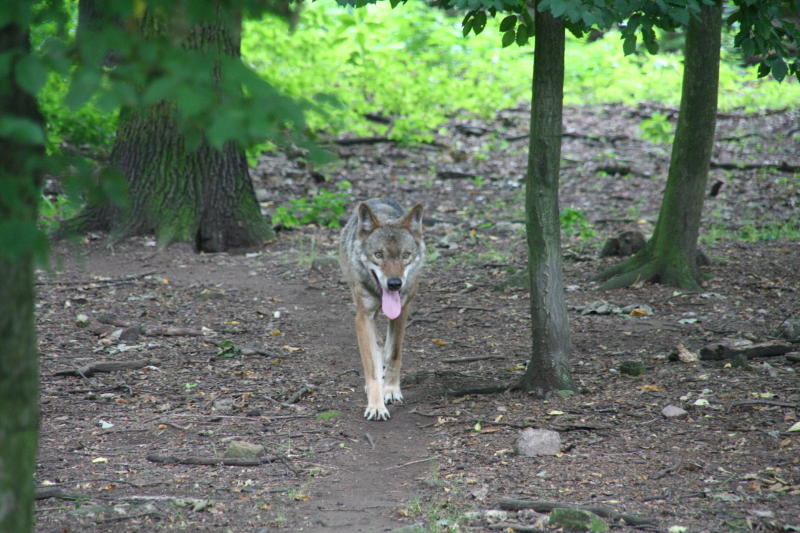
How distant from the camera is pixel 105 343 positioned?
7.34m

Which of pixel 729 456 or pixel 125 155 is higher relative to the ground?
pixel 125 155

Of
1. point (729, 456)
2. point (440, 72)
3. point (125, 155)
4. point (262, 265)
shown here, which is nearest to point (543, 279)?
point (729, 456)

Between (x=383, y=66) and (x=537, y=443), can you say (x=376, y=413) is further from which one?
(x=383, y=66)

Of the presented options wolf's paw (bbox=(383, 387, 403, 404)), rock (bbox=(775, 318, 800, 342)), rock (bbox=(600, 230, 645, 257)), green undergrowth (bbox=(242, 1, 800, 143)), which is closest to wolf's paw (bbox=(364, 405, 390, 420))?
wolf's paw (bbox=(383, 387, 403, 404))

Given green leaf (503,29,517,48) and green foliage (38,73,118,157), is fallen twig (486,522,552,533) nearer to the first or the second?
green leaf (503,29,517,48)

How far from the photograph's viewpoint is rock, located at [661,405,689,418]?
5270 millimetres

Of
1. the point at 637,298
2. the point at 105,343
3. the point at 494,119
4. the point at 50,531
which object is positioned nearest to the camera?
the point at 50,531

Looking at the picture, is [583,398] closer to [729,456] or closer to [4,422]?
[729,456]

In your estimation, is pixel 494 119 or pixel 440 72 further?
pixel 494 119

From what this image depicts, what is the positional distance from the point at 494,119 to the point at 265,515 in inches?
592

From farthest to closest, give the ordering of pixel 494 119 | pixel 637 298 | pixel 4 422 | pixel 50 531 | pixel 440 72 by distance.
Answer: pixel 494 119
pixel 440 72
pixel 637 298
pixel 50 531
pixel 4 422

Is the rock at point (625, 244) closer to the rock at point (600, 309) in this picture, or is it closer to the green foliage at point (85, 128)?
the rock at point (600, 309)

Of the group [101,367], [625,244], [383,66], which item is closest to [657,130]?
[383,66]

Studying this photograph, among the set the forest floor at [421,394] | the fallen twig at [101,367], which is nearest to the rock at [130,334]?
the forest floor at [421,394]
